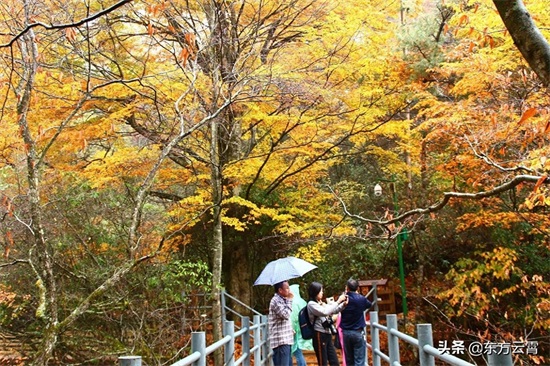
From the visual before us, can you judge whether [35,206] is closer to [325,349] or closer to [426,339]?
[325,349]

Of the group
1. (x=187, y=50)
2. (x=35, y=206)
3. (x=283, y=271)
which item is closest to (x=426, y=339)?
(x=187, y=50)

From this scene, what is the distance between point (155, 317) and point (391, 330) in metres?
5.64

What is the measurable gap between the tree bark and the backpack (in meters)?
5.00

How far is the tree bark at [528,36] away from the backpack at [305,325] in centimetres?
500

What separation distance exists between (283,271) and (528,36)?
19.9ft

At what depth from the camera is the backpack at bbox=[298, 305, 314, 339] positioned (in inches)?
253

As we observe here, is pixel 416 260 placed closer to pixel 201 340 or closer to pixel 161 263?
pixel 161 263

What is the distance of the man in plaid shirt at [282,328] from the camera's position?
6.09 meters

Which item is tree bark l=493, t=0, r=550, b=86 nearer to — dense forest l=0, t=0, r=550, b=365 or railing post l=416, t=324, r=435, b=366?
railing post l=416, t=324, r=435, b=366

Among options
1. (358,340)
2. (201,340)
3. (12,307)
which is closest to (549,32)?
(358,340)

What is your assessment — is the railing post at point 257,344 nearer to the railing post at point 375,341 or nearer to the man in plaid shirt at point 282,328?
the man in plaid shirt at point 282,328

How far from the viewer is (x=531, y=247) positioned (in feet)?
38.6

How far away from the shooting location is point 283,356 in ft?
20.0

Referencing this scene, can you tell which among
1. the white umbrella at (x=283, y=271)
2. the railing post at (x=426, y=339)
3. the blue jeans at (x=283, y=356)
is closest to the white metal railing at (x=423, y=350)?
the railing post at (x=426, y=339)
